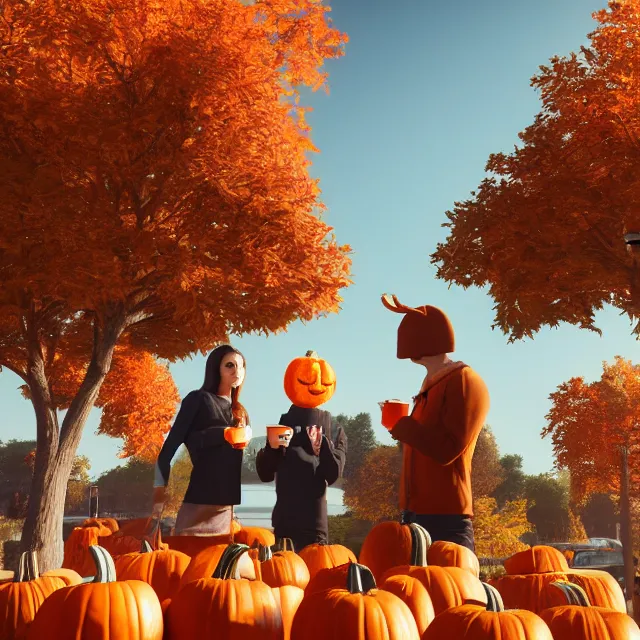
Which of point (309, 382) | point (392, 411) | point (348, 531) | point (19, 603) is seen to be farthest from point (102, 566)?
point (348, 531)

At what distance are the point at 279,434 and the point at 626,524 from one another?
2188 cm

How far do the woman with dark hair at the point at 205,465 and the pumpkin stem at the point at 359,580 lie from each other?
9.93ft

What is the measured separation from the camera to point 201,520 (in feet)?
21.3

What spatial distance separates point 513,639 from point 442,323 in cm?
293

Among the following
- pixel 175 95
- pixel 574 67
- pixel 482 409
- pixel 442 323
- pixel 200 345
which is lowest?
pixel 482 409

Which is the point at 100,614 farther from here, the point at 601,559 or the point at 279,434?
the point at 601,559

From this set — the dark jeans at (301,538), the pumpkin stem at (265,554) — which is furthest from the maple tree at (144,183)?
the pumpkin stem at (265,554)

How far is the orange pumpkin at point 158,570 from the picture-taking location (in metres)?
4.66

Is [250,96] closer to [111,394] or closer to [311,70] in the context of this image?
[311,70]

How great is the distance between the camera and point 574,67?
1458 centimetres

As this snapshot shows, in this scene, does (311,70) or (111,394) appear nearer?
(311,70)

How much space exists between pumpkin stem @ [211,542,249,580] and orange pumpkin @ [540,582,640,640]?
1.44 m

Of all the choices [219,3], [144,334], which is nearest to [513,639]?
[219,3]

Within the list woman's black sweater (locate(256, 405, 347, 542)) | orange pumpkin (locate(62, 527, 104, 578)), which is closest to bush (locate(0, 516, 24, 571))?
orange pumpkin (locate(62, 527, 104, 578))
